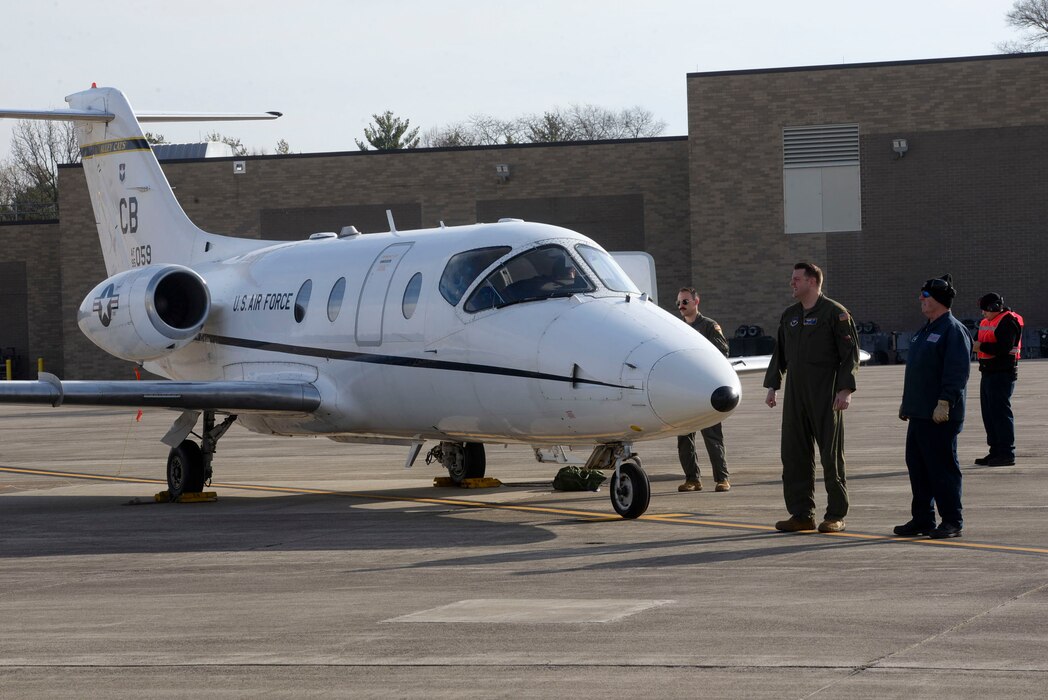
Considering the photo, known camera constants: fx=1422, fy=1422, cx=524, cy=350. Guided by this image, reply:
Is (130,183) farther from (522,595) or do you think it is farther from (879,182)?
(879,182)

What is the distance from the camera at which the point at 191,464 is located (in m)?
15.6

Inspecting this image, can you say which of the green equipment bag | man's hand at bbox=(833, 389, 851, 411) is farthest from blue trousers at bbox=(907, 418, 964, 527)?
the green equipment bag

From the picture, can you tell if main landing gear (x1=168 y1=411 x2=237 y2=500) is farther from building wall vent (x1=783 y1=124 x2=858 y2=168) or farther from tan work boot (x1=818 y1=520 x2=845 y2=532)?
building wall vent (x1=783 y1=124 x2=858 y2=168)

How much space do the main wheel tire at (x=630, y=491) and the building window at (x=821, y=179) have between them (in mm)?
35404

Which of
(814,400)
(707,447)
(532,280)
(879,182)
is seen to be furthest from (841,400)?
(879,182)

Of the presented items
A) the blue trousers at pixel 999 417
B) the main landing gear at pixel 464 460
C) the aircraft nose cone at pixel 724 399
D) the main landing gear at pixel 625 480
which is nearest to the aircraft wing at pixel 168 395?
the main landing gear at pixel 464 460

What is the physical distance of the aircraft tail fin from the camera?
64.5ft

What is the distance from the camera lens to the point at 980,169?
1800 inches

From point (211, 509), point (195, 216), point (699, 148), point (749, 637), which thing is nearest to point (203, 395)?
point (211, 509)

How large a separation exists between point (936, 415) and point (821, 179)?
3727 centimetres

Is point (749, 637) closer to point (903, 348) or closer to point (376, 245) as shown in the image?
point (376, 245)

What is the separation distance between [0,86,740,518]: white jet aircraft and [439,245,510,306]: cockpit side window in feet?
0.07

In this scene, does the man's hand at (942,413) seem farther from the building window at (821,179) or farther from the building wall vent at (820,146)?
the building wall vent at (820,146)

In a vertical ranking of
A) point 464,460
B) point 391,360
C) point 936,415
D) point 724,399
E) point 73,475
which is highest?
point 391,360
